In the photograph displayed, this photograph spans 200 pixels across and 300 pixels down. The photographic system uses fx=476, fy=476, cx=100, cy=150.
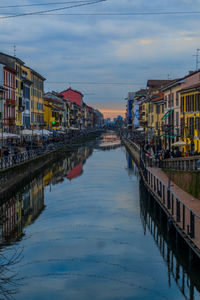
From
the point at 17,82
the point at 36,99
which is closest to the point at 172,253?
the point at 17,82

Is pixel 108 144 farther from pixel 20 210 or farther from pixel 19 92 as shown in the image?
pixel 20 210

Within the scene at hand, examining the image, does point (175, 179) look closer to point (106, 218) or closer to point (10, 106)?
point (106, 218)

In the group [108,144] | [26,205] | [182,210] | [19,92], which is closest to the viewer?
[182,210]

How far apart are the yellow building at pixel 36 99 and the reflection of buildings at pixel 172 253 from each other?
196 ft

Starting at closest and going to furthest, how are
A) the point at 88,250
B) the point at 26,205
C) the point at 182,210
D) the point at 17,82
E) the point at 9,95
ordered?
the point at 88,250 < the point at 182,210 < the point at 26,205 < the point at 9,95 < the point at 17,82

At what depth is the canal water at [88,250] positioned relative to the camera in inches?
651

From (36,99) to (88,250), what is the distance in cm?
7406

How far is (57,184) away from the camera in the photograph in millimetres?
43000

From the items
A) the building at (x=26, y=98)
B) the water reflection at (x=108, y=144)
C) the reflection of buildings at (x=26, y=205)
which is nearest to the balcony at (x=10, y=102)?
the reflection of buildings at (x=26, y=205)

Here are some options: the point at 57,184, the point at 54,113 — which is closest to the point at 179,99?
the point at 57,184

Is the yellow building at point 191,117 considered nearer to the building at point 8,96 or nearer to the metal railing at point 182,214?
the metal railing at point 182,214

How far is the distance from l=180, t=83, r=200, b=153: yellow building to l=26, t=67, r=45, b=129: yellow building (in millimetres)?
38283

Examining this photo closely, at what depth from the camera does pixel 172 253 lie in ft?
67.6

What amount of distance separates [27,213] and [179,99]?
33.2 metres
